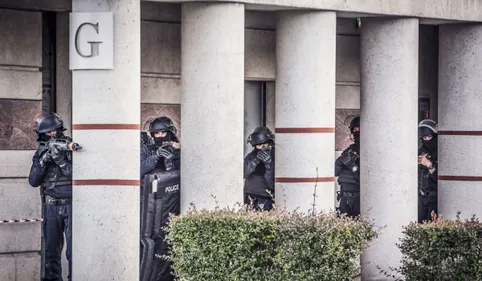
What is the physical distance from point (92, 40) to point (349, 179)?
19.7 ft

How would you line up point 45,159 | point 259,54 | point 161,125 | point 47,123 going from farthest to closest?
point 259,54 → point 161,125 → point 47,123 → point 45,159

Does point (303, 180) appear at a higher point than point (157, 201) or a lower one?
higher

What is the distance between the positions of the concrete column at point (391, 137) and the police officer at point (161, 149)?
280cm

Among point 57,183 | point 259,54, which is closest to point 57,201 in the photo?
point 57,183

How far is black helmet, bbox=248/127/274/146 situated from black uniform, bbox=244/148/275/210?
0.42 feet

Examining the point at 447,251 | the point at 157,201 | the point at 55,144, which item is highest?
the point at 55,144

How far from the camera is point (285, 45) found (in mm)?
16719

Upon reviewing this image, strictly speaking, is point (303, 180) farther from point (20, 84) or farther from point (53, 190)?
point (20, 84)

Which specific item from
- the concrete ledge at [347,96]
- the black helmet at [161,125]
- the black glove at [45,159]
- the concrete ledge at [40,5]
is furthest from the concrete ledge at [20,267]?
the concrete ledge at [347,96]

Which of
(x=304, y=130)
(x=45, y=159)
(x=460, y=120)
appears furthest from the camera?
(x=460, y=120)

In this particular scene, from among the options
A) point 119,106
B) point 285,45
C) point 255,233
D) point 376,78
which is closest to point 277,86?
point 285,45

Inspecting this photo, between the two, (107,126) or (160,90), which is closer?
(107,126)

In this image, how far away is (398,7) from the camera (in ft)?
57.2

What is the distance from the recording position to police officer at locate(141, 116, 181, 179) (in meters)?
16.4
